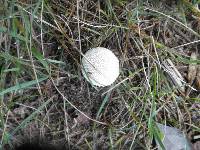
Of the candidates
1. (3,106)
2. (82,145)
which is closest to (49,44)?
(3,106)

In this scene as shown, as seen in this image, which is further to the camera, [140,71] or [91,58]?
[140,71]

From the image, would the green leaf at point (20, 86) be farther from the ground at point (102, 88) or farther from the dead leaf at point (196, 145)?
the dead leaf at point (196, 145)

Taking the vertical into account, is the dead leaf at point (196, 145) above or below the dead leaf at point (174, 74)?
below

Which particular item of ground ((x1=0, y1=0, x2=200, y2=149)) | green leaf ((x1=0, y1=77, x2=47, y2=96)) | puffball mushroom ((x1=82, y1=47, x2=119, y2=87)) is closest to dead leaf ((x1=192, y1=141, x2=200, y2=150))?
ground ((x1=0, y1=0, x2=200, y2=149))

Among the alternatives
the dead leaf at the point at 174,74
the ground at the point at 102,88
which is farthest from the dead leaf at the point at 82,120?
the dead leaf at the point at 174,74

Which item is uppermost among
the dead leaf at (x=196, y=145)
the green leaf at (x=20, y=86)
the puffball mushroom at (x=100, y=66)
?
the puffball mushroom at (x=100, y=66)

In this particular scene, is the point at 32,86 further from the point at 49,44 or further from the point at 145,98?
the point at 145,98
